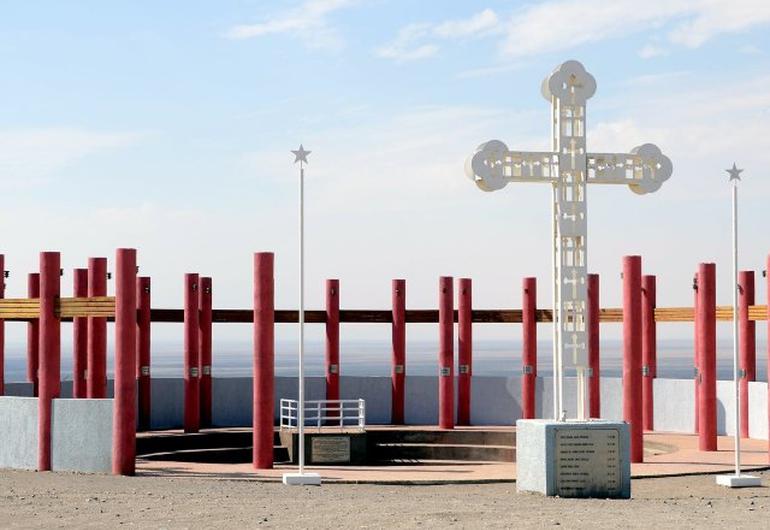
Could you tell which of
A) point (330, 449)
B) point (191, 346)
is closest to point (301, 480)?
point (330, 449)

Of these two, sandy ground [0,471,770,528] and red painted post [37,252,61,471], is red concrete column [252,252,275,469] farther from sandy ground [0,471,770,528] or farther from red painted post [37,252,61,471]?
red painted post [37,252,61,471]

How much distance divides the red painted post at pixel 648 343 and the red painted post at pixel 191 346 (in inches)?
474

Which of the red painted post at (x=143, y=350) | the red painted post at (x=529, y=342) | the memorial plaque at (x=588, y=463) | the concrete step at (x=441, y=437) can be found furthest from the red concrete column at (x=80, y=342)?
the memorial plaque at (x=588, y=463)

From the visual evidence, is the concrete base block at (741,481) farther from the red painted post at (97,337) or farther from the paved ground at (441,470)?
the red painted post at (97,337)

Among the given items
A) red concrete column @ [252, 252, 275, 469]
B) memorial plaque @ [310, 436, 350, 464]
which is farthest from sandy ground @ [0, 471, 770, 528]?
memorial plaque @ [310, 436, 350, 464]

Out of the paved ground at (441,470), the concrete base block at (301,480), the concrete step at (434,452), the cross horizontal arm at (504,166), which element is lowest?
the concrete step at (434,452)

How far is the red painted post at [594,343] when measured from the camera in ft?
106

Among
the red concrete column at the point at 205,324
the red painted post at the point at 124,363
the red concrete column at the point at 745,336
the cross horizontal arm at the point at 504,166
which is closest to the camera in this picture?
the cross horizontal arm at the point at 504,166

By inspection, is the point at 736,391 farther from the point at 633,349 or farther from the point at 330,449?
the point at 330,449

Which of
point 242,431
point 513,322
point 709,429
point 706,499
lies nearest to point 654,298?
point 513,322

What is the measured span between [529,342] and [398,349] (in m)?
3.71

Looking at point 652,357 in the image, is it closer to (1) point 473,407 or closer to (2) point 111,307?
(1) point 473,407

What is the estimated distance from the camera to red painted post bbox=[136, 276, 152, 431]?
34750 millimetres

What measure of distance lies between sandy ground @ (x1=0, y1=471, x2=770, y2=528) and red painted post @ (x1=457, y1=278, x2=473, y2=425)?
13.1 metres
